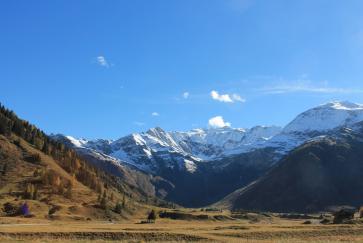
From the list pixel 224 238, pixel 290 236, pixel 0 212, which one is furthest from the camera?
pixel 0 212

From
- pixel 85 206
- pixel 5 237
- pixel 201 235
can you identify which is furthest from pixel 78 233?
pixel 85 206

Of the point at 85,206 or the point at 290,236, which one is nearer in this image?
the point at 290,236

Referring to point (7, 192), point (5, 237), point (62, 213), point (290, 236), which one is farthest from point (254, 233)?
point (7, 192)

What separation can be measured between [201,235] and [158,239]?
6507 millimetres

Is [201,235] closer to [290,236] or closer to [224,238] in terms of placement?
[224,238]

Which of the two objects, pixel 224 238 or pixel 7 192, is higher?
pixel 7 192

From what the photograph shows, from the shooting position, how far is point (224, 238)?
75.3 m

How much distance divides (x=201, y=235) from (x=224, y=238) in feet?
11.8

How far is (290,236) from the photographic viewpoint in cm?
8050

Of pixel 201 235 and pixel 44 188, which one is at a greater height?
pixel 44 188

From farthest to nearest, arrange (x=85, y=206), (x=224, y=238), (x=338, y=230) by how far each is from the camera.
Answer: (x=85, y=206) → (x=338, y=230) → (x=224, y=238)

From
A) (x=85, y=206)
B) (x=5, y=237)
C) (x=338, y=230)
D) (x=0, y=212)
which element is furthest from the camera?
(x=85, y=206)

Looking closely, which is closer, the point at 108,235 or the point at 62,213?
the point at 108,235

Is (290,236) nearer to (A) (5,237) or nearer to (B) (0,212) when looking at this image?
(A) (5,237)
